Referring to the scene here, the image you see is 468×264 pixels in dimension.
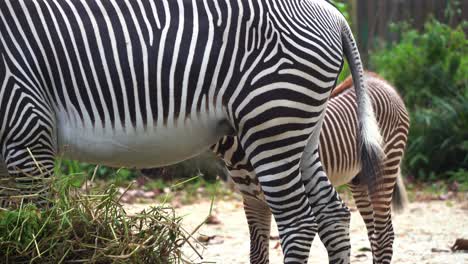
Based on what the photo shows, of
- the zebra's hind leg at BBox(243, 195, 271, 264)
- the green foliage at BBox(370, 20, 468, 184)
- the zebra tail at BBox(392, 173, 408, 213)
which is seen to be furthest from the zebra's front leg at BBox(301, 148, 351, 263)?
the green foliage at BBox(370, 20, 468, 184)

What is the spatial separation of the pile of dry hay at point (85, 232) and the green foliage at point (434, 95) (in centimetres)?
690

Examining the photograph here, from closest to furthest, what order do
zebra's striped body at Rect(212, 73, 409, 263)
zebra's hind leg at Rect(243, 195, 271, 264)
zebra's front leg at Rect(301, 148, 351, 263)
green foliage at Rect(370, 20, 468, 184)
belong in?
zebra's front leg at Rect(301, 148, 351, 263)
zebra's striped body at Rect(212, 73, 409, 263)
zebra's hind leg at Rect(243, 195, 271, 264)
green foliage at Rect(370, 20, 468, 184)

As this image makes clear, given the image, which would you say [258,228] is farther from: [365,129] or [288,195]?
[288,195]

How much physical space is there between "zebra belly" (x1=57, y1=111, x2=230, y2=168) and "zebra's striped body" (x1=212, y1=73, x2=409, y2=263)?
32.7 inches

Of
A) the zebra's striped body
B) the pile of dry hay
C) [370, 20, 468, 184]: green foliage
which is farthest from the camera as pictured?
[370, 20, 468, 184]: green foliage

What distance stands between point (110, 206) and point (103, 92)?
2.91 ft

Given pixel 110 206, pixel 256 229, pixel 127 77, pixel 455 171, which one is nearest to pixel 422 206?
pixel 455 171

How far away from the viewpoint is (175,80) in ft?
13.3

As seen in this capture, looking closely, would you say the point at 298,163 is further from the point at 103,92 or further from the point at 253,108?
the point at 103,92

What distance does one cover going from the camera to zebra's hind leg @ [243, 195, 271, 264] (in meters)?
5.28

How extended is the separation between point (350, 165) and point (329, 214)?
1425 millimetres

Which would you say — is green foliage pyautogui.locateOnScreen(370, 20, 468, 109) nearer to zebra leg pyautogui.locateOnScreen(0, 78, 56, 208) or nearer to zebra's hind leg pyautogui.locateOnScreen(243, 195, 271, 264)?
zebra's hind leg pyautogui.locateOnScreen(243, 195, 271, 264)

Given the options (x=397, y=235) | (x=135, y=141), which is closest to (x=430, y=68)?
(x=397, y=235)

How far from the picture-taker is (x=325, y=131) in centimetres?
580
